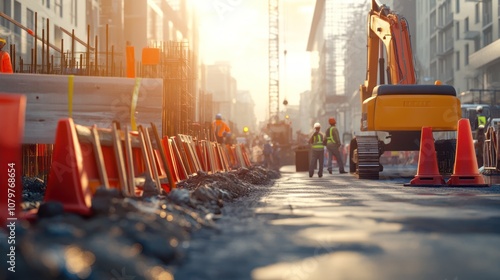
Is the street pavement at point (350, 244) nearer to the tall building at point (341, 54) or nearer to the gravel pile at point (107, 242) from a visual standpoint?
the gravel pile at point (107, 242)

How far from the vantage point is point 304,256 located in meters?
5.10

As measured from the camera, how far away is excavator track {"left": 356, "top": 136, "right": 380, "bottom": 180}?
1956 centimetres

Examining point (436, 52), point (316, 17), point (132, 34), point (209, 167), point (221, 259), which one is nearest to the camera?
point (221, 259)

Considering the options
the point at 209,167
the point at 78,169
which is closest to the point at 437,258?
the point at 78,169

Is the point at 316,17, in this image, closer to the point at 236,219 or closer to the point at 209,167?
the point at 209,167

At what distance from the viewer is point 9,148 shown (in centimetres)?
530

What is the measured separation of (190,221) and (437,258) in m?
2.43

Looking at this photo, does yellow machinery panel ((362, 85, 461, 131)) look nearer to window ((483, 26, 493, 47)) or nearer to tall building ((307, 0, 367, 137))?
window ((483, 26, 493, 47))

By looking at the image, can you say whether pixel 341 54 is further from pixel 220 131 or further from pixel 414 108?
pixel 414 108

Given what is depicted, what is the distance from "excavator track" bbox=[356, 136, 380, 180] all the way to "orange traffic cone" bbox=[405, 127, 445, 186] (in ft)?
15.5

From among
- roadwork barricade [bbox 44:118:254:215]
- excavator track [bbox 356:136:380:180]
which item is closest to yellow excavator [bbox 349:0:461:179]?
excavator track [bbox 356:136:380:180]

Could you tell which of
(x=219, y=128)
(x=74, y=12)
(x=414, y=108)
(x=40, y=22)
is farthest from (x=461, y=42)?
(x=414, y=108)

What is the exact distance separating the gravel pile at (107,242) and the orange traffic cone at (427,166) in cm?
827

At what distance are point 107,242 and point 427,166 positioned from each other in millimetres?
11193
